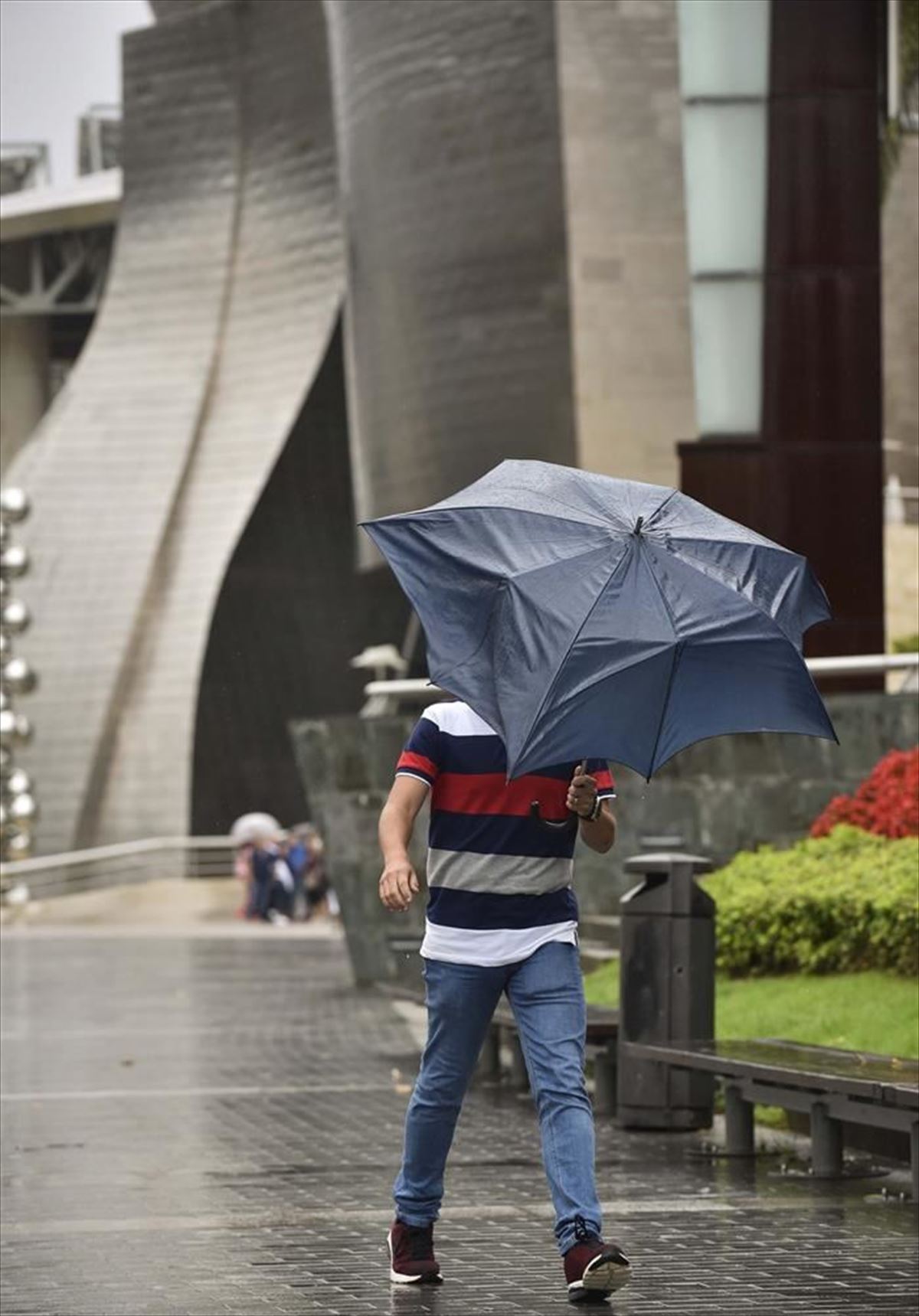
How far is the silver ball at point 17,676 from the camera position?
126ft

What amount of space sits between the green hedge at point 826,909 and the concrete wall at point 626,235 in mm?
6238

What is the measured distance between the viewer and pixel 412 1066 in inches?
522

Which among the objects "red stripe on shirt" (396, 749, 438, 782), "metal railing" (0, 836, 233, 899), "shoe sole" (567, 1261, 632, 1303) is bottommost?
"metal railing" (0, 836, 233, 899)

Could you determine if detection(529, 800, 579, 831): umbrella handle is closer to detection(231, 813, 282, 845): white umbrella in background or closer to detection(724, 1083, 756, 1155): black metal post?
detection(724, 1083, 756, 1155): black metal post

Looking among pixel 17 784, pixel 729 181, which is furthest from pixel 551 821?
pixel 17 784

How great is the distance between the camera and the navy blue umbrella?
240 inches

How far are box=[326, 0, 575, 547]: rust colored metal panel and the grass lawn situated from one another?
13.8m

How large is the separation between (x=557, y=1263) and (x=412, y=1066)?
6296mm

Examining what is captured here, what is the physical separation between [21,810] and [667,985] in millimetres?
28803

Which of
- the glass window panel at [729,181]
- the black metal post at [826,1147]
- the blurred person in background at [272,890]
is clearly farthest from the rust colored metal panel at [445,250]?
the black metal post at [826,1147]

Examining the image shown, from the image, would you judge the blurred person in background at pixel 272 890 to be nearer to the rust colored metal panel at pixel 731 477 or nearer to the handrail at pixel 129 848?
the handrail at pixel 129 848

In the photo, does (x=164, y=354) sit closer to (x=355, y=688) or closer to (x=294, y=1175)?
(x=355, y=688)

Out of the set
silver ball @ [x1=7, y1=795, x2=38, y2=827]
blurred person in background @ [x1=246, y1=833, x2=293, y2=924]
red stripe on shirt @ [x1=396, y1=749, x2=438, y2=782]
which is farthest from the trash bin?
silver ball @ [x1=7, y1=795, x2=38, y2=827]

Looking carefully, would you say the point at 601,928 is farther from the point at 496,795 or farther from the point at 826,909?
the point at 496,795
